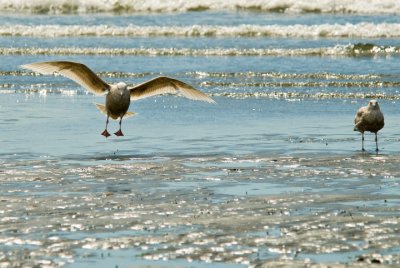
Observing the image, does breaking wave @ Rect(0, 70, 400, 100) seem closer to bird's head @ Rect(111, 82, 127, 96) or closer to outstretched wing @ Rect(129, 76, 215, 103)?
outstretched wing @ Rect(129, 76, 215, 103)

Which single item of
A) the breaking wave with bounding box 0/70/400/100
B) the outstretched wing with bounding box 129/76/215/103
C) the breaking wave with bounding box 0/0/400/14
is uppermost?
the breaking wave with bounding box 0/0/400/14

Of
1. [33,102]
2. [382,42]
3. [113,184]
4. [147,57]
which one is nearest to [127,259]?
[113,184]

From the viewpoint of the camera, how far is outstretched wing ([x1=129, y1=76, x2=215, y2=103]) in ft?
61.5

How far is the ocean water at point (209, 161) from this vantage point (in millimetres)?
9984

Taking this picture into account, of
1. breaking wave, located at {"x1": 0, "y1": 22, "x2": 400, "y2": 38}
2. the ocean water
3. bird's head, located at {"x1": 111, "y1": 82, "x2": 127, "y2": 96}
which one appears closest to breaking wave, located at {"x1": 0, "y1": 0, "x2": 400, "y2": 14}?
breaking wave, located at {"x1": 0, "y1": 22, "x2": 400, "y2": 38}

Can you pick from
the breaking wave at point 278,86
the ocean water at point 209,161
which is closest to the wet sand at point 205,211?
the ocean water at point 209,161

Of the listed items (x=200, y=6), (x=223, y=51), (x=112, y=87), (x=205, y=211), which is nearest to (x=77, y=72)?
(x=112, y=87)

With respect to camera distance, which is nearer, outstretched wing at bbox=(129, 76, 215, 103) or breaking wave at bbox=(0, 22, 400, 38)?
outstretched wing at bbox=(129, 76, 215, 103)

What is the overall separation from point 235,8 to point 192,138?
119 feet

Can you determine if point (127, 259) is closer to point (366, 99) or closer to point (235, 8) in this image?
point (366, 99)

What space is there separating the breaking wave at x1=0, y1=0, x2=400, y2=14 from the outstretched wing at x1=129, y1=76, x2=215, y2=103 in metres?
31.7

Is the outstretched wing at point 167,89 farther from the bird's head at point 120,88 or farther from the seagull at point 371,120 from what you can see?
the seagull at point 371,120

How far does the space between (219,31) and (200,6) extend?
13513 millimetres

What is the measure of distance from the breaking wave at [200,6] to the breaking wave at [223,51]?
1600cm
